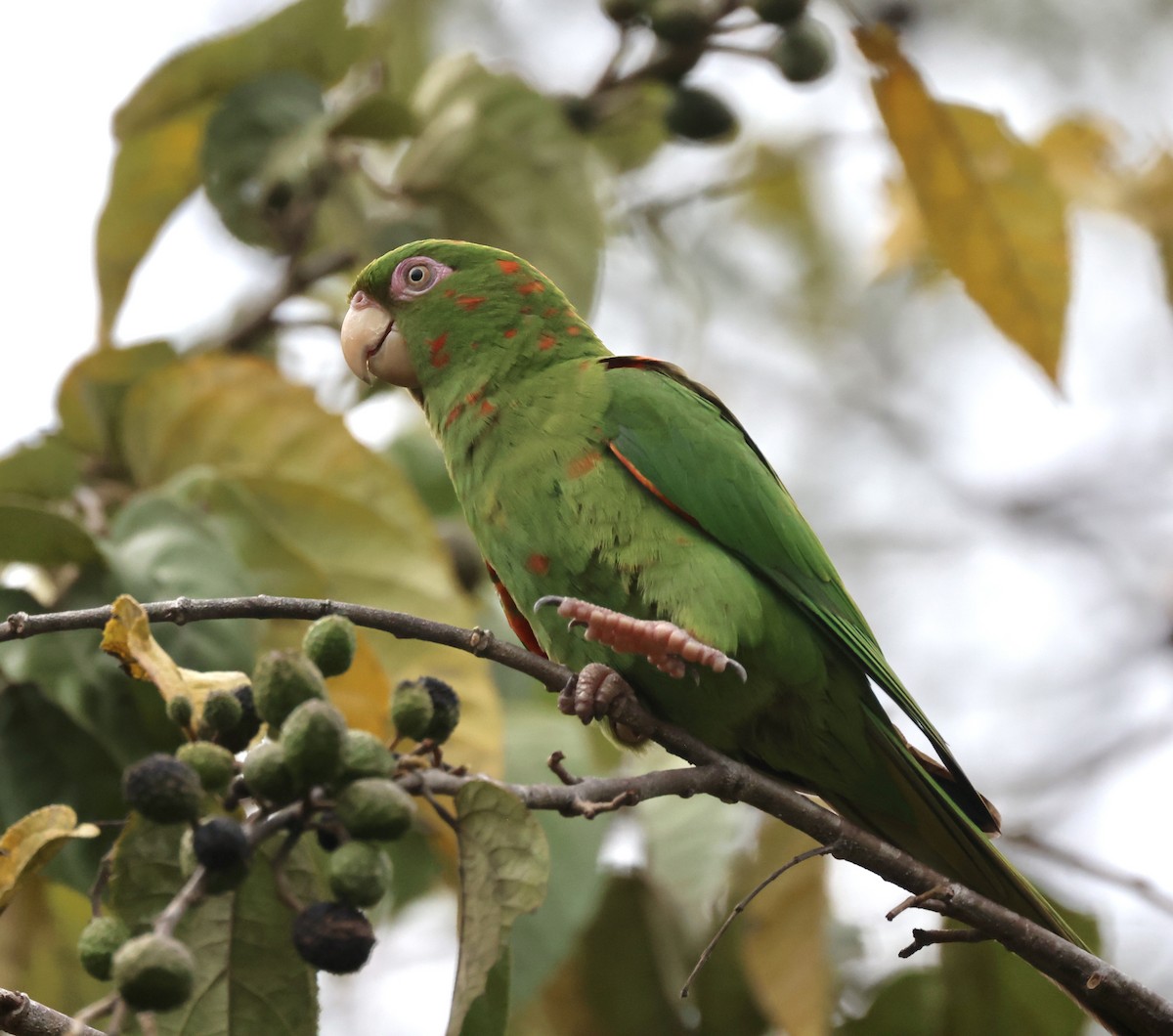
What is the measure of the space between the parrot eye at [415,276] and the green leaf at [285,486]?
36cm

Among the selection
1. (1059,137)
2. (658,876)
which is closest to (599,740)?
(658,876)

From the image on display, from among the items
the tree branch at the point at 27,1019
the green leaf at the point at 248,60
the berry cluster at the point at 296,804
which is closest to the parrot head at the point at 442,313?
the green leaf at the point at 248,60

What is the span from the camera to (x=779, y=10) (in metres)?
3.79

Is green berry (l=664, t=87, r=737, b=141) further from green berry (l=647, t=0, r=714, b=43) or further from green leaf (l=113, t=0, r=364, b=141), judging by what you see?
green leaf (l=113, t=0, r=364, b=141)

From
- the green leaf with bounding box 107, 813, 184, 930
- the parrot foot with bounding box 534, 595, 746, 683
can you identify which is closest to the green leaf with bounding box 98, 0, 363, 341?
the parrot foot with bounding box 534, 595, 746, 683

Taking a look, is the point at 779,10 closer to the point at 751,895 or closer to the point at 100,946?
the point at 751,895

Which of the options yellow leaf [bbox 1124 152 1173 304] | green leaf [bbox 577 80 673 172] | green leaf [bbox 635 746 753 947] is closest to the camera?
green leaf [bbox 635 746 753 947]

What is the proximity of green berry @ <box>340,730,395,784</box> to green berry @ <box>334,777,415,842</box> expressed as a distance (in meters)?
0.04

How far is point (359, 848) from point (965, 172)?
257 centimetres

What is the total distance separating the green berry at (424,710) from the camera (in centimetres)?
197

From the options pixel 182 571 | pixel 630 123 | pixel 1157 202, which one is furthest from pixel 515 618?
pixel 1157 202

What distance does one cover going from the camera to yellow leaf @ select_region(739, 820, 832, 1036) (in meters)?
3.09

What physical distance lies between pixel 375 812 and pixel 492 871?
253 mm

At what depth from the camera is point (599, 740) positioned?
421 cm
